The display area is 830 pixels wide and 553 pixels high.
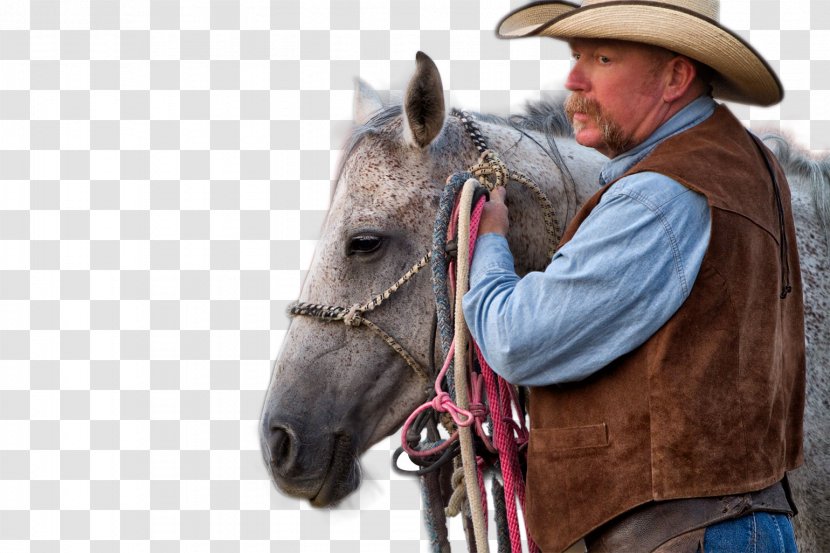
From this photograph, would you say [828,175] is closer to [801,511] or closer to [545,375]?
[801,511]

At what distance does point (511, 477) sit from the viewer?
2396mm

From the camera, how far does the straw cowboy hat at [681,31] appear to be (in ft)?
7.19

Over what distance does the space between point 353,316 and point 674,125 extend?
1.05 m

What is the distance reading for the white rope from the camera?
2348mm

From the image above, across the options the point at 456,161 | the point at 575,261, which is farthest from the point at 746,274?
the point at 456,161

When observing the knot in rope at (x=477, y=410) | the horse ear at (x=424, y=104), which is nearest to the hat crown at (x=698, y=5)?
the horse ear at (x=424, y=104)

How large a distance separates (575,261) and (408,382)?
33.8 inches

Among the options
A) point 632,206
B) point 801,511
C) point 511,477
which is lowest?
point 801,511

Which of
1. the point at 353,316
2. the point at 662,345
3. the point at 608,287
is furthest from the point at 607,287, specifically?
the point at 353,316

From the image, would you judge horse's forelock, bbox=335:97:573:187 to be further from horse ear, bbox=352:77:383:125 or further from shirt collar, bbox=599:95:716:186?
shirt collar, bbox=599:95:716:186

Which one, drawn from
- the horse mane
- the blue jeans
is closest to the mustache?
the blue jeans

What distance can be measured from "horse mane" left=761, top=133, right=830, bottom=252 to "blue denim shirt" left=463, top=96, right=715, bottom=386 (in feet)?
4.92

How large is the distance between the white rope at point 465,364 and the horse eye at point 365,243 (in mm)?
360

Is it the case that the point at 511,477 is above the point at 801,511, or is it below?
above
